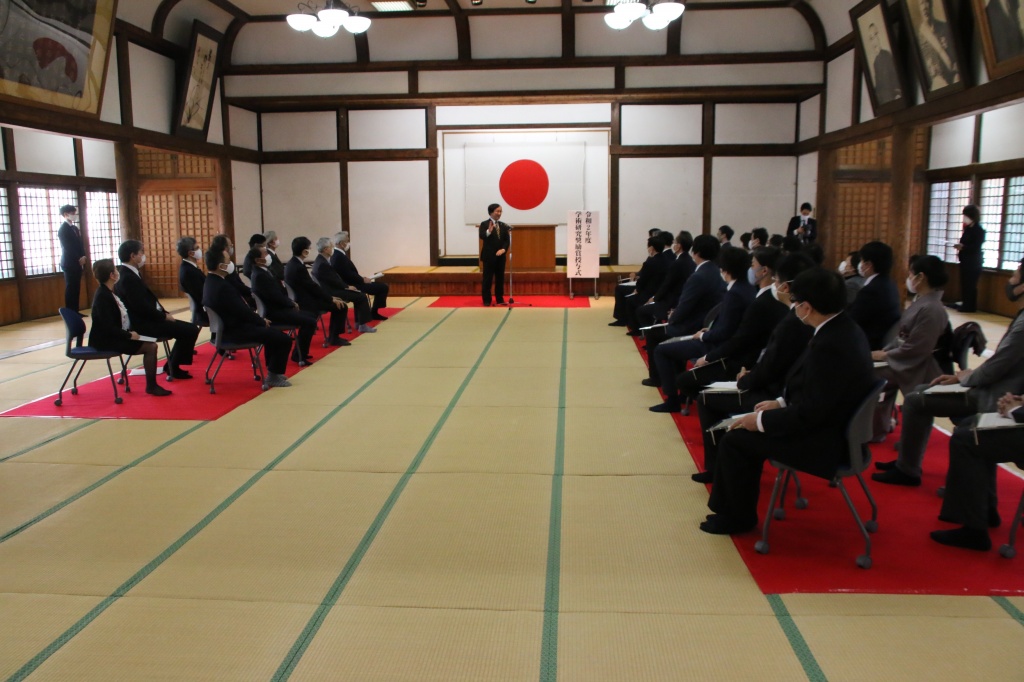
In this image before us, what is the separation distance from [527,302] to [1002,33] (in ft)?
20.5

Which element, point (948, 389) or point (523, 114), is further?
point (523, 114)

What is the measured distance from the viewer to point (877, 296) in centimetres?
409

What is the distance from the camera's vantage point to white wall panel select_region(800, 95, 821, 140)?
10.8 meters

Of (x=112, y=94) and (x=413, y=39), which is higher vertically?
(x=413, y=39)

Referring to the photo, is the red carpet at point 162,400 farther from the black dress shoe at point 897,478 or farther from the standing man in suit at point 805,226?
the standing man in suit at point 805,226

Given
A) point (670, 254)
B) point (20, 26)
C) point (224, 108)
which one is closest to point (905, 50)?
point (670, 254)

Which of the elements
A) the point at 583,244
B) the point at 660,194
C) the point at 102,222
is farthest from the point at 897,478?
the point at 102,222

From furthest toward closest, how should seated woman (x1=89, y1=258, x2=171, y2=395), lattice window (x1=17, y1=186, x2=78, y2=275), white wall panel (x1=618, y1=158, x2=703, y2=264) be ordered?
white wall panel (x1=618, y1=158, x2=703, y2=264) → lattice window (x1=17, y1=186, x2=78, y2=275) → seated woman (x1=89, y1=258, x2=171, y2=395)

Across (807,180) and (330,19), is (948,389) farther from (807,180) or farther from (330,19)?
(807,180)

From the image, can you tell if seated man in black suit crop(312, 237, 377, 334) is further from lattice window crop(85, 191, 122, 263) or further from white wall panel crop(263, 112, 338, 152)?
white wall panel crop(263, 112, 338, 152)

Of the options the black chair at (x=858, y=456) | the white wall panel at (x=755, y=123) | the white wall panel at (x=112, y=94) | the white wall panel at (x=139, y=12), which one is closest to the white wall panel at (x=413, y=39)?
the white wall panel at (x=139, y=12)

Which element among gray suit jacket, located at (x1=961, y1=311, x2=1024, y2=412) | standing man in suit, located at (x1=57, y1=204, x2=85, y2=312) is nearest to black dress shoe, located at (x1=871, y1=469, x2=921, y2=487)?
gray suit jacket, located at (x1=961, y1=311, x2=1024, y2=412)

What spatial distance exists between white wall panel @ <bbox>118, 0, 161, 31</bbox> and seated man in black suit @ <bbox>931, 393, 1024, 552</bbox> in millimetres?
9370

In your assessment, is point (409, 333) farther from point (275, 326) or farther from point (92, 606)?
point (92, 606)
